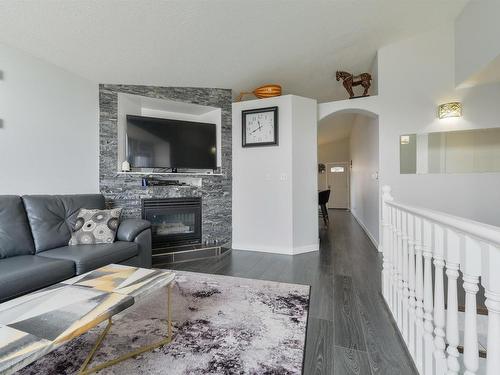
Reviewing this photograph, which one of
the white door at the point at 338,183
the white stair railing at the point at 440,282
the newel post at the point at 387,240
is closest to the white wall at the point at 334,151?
the white door at the point at 338,183

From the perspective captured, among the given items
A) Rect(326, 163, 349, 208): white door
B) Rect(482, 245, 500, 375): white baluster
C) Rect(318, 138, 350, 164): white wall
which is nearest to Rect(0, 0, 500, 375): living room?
Rect(482, 245, 500, 375): white baluster

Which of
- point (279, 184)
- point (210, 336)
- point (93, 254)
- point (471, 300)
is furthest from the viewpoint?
point (279, 184)

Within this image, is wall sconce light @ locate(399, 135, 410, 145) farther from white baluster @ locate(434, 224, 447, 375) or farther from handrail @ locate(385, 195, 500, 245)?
white baluster @ locate(434, 224, 447, 375)

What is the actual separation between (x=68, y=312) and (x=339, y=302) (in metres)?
1.88

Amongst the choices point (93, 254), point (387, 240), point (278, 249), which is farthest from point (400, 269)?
point (93, 254)

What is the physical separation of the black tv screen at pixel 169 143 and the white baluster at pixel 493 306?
3397 mm

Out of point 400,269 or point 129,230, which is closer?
point 400,269

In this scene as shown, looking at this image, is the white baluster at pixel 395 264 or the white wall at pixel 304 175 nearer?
the white baluster at pixel 395 264

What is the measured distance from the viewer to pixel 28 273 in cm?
173

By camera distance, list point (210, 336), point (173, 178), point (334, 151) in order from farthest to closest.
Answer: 1. point (334, 151)
2. point (173, 178)
3. point (210, 336)

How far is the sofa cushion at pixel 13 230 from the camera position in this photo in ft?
6.92

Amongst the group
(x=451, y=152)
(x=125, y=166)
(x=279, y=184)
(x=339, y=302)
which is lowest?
(x=339, y=302)

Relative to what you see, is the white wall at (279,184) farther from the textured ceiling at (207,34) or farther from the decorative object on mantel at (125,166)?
the decorative object on mantel at (125,166)

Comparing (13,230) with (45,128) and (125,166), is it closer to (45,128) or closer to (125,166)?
(45,128)
